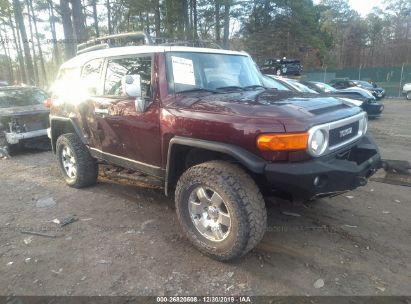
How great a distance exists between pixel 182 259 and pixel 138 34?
3.36m

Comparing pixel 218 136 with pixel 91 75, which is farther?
pixel 91 75

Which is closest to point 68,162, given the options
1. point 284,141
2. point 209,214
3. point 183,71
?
point 183,71

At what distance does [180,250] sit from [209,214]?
0.52 metres

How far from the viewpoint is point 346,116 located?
3500 mm

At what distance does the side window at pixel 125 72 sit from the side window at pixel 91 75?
0.24m

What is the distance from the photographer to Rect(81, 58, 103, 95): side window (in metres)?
4.73

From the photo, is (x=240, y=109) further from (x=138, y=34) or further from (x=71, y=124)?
(x=71, y=124)

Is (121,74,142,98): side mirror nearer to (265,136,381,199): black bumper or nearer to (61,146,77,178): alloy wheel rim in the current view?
(265,136,381,199): black bumper

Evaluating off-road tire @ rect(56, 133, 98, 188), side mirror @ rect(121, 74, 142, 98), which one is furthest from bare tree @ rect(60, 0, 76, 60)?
side mirror @ rect(121, 74, 142, 98)

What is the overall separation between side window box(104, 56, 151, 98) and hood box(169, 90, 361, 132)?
19.9 inches

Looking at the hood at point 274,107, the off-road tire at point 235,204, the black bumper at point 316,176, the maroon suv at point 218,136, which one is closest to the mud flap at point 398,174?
the maroon suv at point 218,136

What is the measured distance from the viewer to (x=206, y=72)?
158 inches

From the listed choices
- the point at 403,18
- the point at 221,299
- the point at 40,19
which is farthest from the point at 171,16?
the point at 403,18

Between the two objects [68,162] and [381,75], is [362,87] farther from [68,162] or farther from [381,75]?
[68,162]
